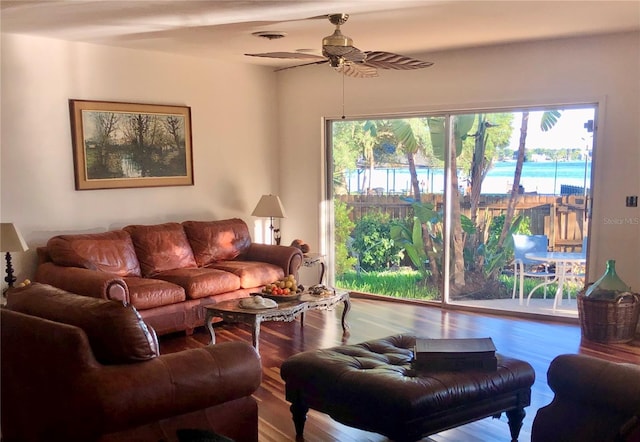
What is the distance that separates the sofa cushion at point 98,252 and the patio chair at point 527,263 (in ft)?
11.8

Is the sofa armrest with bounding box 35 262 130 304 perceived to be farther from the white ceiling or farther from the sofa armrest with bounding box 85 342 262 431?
the white ceiling

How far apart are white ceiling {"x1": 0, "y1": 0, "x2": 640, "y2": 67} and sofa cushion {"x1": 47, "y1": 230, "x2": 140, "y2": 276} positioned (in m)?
1.69

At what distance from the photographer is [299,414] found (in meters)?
2.91

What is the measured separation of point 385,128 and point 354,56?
271 cm

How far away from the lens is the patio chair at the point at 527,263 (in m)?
5.39

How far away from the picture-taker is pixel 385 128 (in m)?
6.06

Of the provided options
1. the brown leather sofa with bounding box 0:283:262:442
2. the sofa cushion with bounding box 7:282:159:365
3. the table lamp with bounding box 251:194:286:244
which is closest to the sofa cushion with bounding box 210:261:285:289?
the table lamp with bounding box 251:194:286:244

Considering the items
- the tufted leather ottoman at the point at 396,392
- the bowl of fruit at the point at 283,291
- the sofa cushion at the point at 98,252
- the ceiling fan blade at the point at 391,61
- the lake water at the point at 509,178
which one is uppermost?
the ceiling fan blade at the point at 391,61

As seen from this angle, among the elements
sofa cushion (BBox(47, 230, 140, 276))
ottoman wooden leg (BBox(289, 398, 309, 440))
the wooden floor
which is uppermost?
sofa cushion (BBox(47, 230, 140, 276))

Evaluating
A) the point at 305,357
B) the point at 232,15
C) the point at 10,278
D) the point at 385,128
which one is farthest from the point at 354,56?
the point at 10,278

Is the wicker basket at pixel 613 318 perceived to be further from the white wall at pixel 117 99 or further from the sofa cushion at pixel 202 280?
the white wall at pixel 117 99

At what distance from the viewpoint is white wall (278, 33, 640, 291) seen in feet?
15.6

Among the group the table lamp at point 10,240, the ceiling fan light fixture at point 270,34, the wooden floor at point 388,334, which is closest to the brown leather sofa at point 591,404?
the wooden floor at point 388,334

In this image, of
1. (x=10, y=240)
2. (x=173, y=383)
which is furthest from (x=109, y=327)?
(x=10, y=240)
